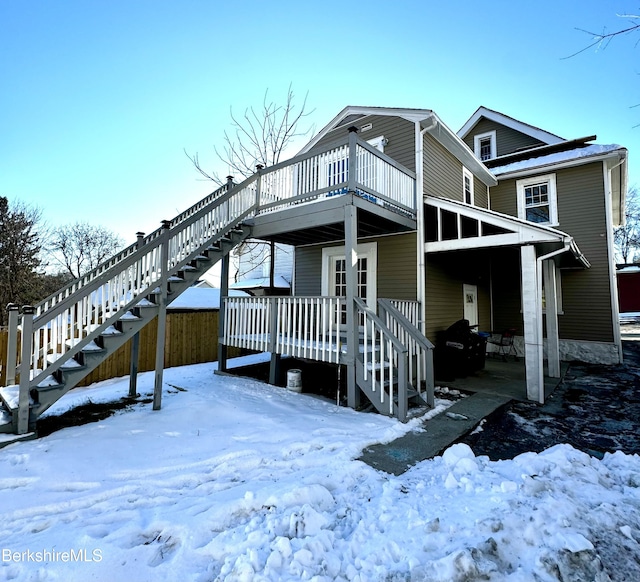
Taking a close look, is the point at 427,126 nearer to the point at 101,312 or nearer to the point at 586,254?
the point at 586,254

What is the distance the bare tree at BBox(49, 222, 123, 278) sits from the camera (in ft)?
80.0

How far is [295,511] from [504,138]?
15.7 meters

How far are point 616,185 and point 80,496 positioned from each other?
51.7ft

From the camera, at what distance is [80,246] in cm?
2544

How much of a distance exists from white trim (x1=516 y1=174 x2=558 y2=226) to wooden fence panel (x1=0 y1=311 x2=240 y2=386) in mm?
10542

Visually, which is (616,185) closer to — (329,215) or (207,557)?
(329,215)

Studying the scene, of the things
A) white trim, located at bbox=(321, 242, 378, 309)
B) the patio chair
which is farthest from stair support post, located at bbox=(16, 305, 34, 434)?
the patio chair

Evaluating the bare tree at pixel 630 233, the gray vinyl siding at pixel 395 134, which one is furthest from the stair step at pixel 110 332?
the bare tree at pixel 630 233

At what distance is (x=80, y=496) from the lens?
274 centimetres

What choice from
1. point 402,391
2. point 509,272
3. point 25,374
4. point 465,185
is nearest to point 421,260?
point 402,391

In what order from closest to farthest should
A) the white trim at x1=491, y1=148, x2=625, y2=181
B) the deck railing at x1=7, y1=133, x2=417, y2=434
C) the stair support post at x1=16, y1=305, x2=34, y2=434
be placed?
the stair support post at x1=16, y1=305, x2=34, y2=434 < the deck railing at x1=7, y1=133, x2=417, y2=434 < the white trim at x1=491, y1=148, x2=625, y2=181

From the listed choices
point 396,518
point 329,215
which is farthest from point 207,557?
point 329,215

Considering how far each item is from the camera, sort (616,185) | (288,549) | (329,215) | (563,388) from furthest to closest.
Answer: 1. (616,185)
2. (563,388)
3. (329,215)
4. (288,549)

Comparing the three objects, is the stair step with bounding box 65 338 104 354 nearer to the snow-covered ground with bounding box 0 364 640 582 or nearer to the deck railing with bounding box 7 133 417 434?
the deck railing with bounding box 7 133 417 434
